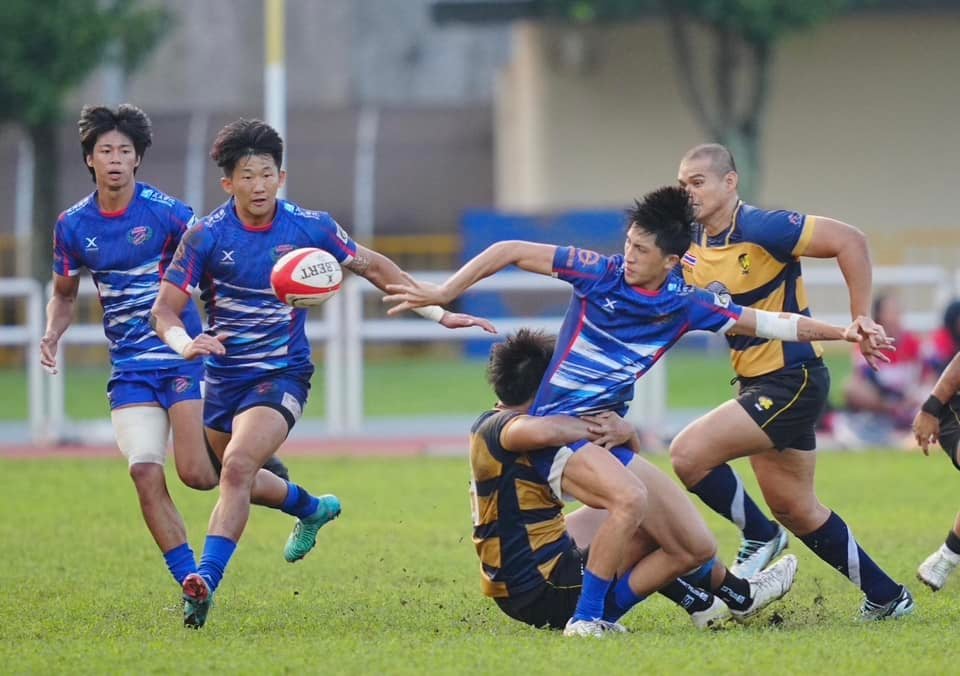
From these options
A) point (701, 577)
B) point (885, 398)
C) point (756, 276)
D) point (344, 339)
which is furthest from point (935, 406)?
point (344, 339)

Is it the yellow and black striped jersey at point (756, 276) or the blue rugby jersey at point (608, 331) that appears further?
the yellow and black striped jersey at point (756, 276)

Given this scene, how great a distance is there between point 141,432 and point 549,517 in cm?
216

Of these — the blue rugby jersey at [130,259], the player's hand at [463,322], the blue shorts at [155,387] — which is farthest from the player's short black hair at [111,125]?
the player's hand at [463,322]

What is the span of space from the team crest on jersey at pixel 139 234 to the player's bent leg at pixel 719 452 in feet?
9.25

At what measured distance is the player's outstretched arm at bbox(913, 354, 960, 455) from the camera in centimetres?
834

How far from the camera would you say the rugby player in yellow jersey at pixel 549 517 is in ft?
23.0

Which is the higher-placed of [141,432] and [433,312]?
[433,312]

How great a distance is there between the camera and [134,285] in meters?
8.22

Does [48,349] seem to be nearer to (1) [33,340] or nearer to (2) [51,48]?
(1) [33,340]

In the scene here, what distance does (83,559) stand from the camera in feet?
31.6

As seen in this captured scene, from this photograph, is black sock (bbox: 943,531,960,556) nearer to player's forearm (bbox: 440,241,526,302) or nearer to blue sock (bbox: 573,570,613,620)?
blue sock (bbox: 573,570,613,620)

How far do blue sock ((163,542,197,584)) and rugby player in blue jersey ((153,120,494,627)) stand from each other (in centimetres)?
53

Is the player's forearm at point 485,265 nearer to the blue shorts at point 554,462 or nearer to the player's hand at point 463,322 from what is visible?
the player's hand at point 463,322

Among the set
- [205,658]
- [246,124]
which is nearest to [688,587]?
[205,658]
